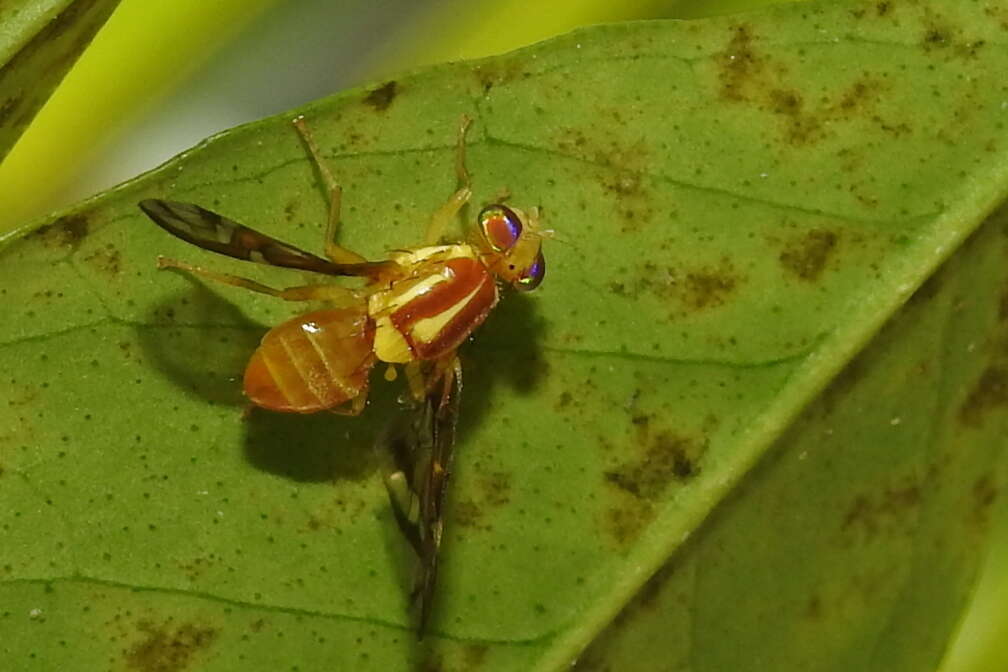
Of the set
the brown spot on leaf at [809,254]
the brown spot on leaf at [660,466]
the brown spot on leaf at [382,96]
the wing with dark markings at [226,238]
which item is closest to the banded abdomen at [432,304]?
the wing with dark markings at [226,238]

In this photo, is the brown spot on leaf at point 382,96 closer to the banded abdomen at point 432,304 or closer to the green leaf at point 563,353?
the green leaf at point 563,353

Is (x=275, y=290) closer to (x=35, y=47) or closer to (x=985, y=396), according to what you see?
(x=35, y=47)

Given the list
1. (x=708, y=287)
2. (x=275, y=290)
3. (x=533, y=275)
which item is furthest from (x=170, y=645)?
(x=708, y=287)

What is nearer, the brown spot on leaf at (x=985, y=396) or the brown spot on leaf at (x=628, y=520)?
the brown spot on leaf at (x=628, y=520)

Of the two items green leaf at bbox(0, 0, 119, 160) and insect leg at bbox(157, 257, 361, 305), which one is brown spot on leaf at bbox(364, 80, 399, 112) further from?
green leaf at bbox(0, 0, 119, 160)

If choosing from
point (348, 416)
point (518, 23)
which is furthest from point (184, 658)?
point (518, 23)

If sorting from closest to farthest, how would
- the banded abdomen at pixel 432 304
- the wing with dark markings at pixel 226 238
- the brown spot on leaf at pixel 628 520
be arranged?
the wing with dark markings at pixel 226 238 → the brown spot on leaf at pixel 628 520 → the banded abdomen at pixel 432 304

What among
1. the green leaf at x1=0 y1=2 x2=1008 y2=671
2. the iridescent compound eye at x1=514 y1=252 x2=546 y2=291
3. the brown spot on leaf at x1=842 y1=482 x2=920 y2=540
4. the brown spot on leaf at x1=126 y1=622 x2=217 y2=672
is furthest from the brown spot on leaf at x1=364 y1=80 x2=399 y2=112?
the brown spot on leaf at x1=842 y1=482 x2=920 y2=540

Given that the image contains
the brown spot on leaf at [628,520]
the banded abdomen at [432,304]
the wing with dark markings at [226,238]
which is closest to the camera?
the wing with dark markings at [226,238]
